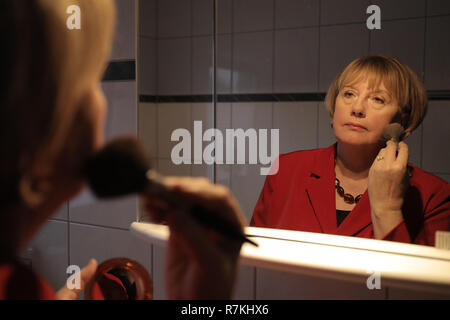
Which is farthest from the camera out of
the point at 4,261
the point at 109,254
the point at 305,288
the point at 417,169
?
the point at 109,254

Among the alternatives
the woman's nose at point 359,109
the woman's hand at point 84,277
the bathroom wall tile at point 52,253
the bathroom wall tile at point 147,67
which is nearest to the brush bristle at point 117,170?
the woman's hand at point 84,277

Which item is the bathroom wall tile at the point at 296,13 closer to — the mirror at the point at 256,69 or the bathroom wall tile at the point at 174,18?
the mirror at the point at 256,69

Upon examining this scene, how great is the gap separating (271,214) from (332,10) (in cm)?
37

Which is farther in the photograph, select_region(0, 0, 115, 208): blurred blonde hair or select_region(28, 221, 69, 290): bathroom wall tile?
select_region(28, 221, 69, 290): bathroom wall tile

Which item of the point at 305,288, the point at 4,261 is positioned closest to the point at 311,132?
the point at 305,288

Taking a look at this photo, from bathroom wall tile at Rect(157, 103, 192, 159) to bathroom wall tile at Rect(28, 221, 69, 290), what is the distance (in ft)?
1.24

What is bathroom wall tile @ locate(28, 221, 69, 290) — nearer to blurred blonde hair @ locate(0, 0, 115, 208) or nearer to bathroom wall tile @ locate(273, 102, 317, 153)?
bathroom wall tile @ locate(273, 102, 317, 153)

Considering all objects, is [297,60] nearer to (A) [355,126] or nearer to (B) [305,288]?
(A) [355,126]

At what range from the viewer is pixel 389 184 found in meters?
0.74

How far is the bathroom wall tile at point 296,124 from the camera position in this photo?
79cm

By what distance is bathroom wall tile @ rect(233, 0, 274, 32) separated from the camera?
0.83 metres

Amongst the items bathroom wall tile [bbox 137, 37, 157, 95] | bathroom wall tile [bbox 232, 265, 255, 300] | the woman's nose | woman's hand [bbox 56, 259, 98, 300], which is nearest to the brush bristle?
woman's hand [bbox 56, 259, 98, 300]

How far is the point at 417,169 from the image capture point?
73 cm

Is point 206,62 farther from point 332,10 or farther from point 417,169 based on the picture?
point 417,169
